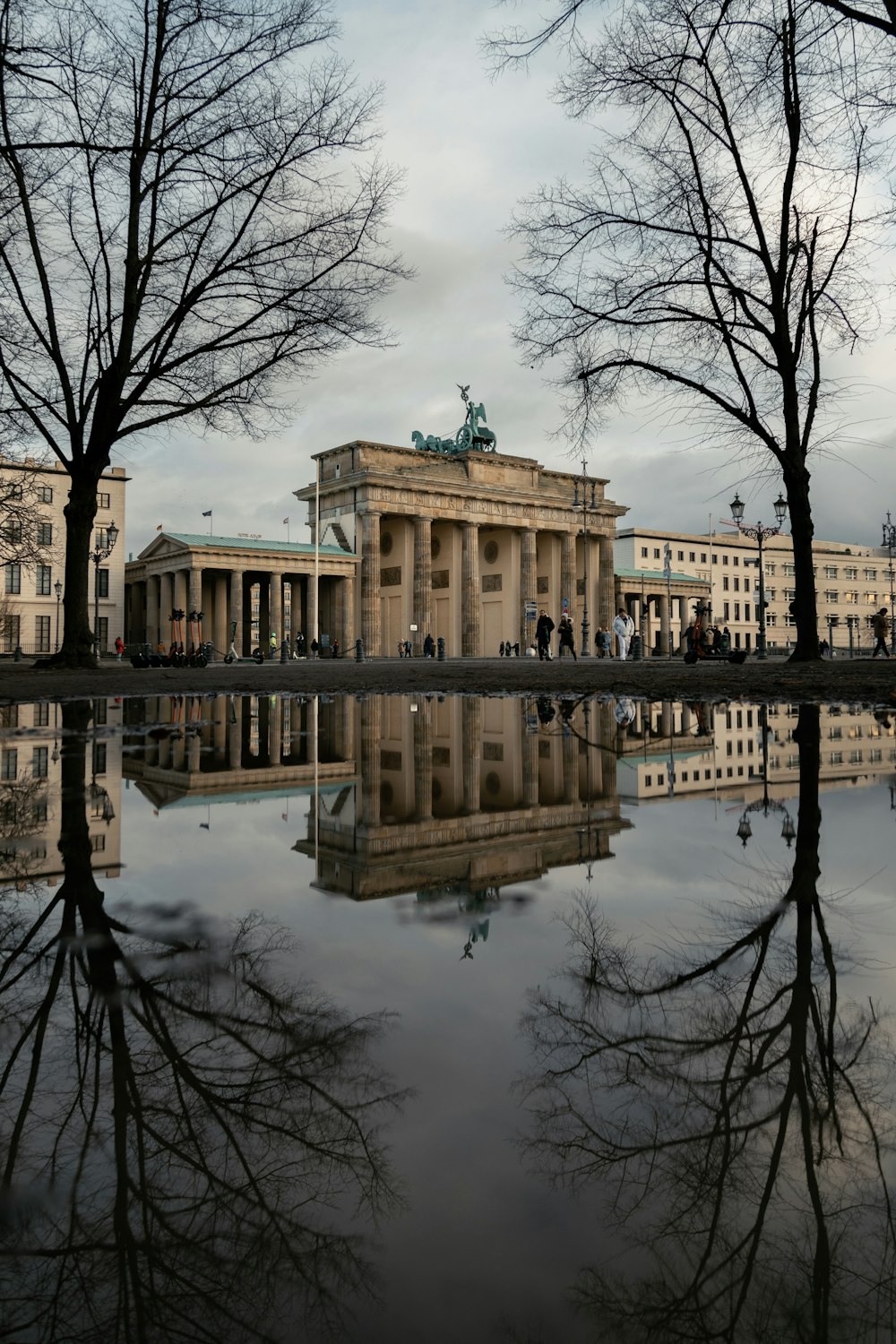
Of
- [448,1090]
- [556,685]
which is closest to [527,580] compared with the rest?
[556,685]

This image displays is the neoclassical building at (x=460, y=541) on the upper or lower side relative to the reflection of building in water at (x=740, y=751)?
upper

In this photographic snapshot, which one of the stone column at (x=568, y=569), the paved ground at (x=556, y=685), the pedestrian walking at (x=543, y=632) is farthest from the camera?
the stone column at (x=568, y=569)

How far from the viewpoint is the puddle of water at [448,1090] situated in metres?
0.77

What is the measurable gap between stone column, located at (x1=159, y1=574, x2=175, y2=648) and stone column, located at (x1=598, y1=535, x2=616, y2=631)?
107 feet

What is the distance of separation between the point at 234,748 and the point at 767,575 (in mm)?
111765

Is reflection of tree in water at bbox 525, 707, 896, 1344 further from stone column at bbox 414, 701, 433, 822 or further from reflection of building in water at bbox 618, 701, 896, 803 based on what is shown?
→ reflection of building in water at bbox 618, 701, 896, 803

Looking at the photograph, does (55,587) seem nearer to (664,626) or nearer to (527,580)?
(527,580)

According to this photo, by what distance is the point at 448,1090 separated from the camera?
102 cm

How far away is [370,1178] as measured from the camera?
0.90m

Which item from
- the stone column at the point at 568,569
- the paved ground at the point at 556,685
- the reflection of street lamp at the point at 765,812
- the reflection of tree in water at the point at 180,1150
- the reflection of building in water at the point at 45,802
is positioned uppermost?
A: the stone column at the point at 568,569

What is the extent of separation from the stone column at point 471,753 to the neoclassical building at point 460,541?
2110 inches

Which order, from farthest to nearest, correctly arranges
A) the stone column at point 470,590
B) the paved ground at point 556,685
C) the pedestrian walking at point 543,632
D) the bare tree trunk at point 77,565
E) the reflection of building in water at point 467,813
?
the stone column at point 470,590
the pedestrian walking at point 543,632
the bare tree trunk at point 77,565
the paved ground at point 556,685
the reflection of building in water at point 467,813

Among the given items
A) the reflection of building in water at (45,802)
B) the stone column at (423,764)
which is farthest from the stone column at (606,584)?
the reflection of building in water at (45,802)

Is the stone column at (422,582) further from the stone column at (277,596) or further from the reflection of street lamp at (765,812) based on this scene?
the reflection of street lamp at (765,812)
